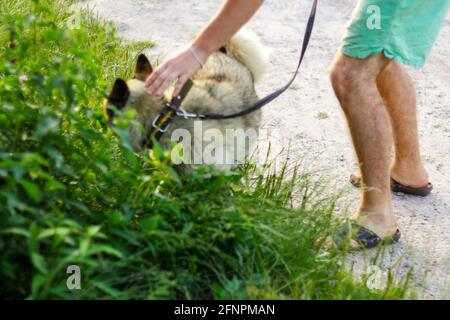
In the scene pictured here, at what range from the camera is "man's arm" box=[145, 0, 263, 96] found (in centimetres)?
322

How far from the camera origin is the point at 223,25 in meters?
3.25

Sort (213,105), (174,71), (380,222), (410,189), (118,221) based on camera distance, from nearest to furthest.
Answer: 1. (118,221)
2. (174,71)
3. (213,105)
4. (380,222)
5. (410,189)

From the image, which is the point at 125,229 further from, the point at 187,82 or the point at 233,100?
the point at 233,100

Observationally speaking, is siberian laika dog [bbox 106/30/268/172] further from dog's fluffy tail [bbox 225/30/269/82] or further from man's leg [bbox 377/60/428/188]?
man's leg [bbox 377/60/428/188]

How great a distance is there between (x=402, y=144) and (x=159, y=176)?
1.87m

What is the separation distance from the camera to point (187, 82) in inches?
133

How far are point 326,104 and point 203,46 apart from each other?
217 centimetres

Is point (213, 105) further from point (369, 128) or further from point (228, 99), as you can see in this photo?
point (369, 128)

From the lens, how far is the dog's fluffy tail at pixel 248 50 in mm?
3869

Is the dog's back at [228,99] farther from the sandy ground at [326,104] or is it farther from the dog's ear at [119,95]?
the sandy ground at [326,104]

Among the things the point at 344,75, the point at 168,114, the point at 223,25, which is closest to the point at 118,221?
the point at 168,114

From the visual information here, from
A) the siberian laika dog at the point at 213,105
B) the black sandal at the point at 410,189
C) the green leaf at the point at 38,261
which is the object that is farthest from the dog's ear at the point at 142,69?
the black sandal at the point at 410,189

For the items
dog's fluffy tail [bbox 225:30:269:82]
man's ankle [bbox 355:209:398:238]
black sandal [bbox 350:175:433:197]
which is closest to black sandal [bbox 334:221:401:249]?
man's ankle [bbox 355:209:398:238]

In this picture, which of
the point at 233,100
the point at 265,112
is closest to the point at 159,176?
the point at 233,100
